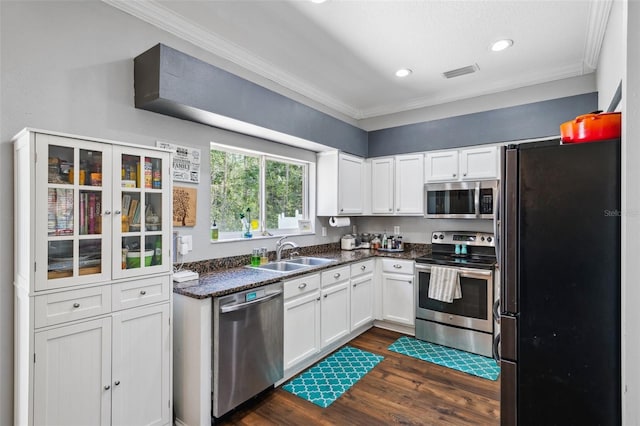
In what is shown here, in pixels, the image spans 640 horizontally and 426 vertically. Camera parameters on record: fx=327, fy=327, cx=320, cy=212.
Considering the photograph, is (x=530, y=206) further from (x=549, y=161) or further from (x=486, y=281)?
(x=486, y=281)

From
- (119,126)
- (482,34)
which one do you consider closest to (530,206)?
(482,34)

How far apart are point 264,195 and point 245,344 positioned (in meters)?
1.64

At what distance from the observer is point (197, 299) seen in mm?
2016

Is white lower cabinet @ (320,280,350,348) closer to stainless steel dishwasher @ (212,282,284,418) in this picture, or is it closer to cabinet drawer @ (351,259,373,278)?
cabinet drawer @ (351,259,373,278)

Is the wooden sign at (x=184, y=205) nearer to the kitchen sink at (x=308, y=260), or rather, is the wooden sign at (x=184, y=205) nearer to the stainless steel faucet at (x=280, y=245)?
the stainless steel faucet at (x=280, y=245)

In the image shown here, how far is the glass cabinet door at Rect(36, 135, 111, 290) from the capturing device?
1574 millimetres

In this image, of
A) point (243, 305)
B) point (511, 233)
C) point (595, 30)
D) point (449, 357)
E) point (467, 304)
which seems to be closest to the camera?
point (511, 233)

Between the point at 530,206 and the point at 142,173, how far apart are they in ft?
6.78

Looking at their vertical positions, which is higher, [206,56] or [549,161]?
[206,56]

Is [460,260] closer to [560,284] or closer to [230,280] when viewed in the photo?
[560,284]

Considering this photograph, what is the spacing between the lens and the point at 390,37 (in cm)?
263

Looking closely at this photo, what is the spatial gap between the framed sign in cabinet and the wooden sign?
1.69ft

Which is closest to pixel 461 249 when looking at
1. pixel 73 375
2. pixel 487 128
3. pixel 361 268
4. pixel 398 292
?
pixel 398 292

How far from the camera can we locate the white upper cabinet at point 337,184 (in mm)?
3893
